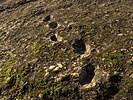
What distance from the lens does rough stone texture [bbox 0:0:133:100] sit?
1154cm

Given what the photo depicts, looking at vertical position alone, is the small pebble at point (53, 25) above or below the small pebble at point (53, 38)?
below

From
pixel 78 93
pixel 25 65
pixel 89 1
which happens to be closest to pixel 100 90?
pixel 78 93

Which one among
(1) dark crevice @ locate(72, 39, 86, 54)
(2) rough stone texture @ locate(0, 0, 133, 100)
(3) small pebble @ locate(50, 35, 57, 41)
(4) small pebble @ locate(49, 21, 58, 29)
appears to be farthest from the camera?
(4) small pebble @ locate(49, 21, 58, 29)

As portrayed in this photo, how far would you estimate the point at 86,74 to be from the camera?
12172 mm

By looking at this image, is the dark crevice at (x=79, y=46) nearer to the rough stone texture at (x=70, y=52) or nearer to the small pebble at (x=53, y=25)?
the rough stone texture at (x=70, y=52)

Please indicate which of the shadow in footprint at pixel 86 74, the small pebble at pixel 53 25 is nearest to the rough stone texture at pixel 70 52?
the shadow in footprint at pixel 86 74

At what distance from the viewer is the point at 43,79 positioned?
40.3ft

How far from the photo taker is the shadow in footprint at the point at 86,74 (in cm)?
1194

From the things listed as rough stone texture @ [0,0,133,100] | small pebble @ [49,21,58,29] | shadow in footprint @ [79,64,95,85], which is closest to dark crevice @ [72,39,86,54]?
rough stone texture @ [0,0,133,100]

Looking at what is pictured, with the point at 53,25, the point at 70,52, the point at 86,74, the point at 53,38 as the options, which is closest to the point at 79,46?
the point at 70,52

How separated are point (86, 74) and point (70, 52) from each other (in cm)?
140

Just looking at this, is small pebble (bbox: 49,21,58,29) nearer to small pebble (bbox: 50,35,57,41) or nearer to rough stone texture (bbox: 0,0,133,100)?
rough stone texture (bbox: 0,0,133,100)

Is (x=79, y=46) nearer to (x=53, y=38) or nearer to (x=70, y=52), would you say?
(x=70, y=52)

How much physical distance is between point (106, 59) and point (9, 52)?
15.3ft
